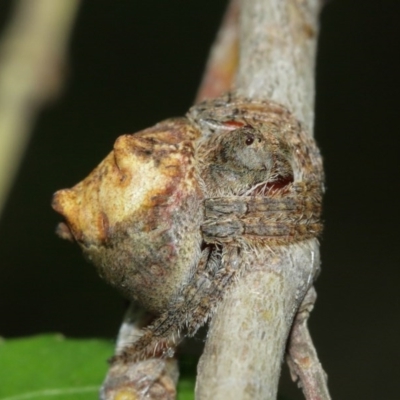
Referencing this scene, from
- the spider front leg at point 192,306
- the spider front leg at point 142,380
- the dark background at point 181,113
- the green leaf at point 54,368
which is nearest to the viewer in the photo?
the spider front leg at point 192,306

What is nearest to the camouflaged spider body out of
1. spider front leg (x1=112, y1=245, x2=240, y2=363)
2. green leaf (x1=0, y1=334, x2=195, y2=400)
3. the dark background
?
spider front leg (x1=112, y1=245, x2=240, y2=363)

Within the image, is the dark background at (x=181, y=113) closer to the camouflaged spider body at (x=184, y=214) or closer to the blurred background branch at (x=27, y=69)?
the blurred background branch at (x=27, y=69)

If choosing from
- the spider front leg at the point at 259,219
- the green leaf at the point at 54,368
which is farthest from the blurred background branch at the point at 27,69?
the spider front leg at the point at 259,219

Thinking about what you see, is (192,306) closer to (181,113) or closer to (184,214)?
(184,214)

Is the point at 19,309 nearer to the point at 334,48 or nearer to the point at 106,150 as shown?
the point at 106,150

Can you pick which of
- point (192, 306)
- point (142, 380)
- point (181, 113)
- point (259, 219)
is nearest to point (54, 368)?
point (142, 380)

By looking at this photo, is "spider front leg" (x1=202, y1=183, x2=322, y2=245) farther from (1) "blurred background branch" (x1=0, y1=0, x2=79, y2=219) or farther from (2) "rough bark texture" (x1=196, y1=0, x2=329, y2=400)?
(1) "blurred background branch" (x1=0, y1=0, x2=79, y2=219)

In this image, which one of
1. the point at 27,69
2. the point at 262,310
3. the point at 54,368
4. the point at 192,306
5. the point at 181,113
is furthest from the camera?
the point at 181,113

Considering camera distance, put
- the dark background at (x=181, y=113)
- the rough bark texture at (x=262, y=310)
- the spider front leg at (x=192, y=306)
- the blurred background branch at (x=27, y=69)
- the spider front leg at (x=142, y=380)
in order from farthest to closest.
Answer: the dark background at (x=181, y=113), the blurred background branch at (x=27, y=69), the spider front leg at (x=142, y=380), the spider front leg at (x=192, y=306), the rough bark texture at (x=262, y=310)
